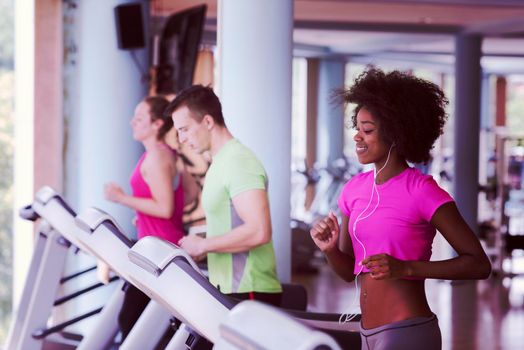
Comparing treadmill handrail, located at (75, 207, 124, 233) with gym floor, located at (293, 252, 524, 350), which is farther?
gym floor, located at (293, 252, 524, 350)

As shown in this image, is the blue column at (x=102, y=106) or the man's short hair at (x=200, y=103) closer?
Answer: the man's short hair at (x=200, y=103)

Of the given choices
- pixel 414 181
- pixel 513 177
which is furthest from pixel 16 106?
pixel 513 177

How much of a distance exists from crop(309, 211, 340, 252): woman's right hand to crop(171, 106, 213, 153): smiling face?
849 mm

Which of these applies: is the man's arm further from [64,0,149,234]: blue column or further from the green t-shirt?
[64,0,149,234]: blue column

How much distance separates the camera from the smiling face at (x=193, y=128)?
3.09 meters

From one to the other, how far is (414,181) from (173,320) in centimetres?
77

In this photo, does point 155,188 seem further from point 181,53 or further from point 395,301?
point 181,53

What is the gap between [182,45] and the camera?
6223 millimetres

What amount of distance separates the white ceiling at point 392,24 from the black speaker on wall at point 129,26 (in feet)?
5.40

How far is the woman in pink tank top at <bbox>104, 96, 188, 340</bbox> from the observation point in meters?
3.89

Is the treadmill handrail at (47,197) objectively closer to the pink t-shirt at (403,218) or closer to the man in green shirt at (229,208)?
the man in green shirt at (229,208)

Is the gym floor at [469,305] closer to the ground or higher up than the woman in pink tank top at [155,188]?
closer to the ground

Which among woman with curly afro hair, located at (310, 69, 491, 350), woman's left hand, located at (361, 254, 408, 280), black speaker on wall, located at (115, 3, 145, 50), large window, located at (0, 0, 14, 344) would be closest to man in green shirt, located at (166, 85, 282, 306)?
woman with curly afro hair, located at (310, 69, 491, 350)

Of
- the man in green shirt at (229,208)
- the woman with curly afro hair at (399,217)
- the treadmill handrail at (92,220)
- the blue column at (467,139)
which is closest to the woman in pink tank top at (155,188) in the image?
the man in green shirt at (229,208)
